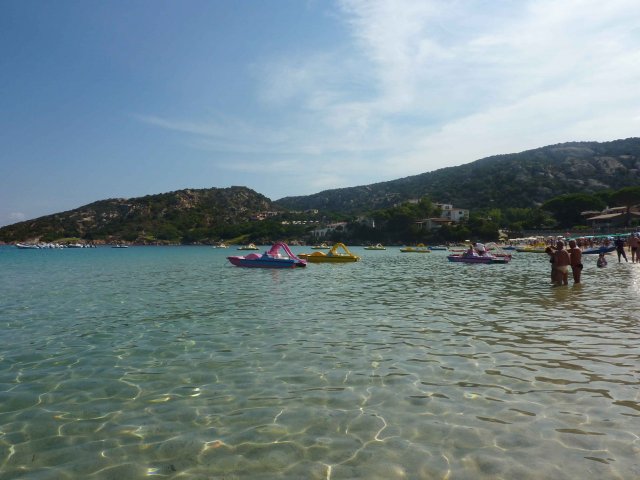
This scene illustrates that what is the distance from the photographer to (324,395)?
6.56 metres

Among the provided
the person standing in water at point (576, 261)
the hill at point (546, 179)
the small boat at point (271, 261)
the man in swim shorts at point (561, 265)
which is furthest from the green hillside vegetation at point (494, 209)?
the man in swim shorts at point (561, 265)

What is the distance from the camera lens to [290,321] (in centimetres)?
1291

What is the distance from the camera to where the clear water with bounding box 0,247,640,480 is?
4.55 m

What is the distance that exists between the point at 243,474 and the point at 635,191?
114 metres

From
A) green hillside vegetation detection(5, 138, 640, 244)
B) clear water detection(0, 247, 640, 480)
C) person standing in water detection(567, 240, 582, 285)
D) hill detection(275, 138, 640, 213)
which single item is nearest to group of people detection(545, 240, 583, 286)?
person standing in water detection(567, 240, 582, 285)

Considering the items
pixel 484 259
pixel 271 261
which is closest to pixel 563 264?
pixel 484 259

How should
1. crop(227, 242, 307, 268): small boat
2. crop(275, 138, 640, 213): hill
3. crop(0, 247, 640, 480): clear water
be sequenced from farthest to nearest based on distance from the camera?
1. crop(275, 138, 640, 213): hill
2. crop(227, 242, 307, 268): small boat
3. crop(0, 247, 640, 480): clear water

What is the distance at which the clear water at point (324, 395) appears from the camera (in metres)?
4.55

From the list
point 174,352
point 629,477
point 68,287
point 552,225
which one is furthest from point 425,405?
point 552,225

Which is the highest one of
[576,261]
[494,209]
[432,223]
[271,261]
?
[494,209]

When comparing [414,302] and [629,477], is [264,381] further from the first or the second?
[414,302]

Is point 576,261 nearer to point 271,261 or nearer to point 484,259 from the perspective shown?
point 484,259

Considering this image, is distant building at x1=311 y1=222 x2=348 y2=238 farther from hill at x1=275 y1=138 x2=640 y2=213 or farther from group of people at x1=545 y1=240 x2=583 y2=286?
group of people at x1=545 y1=240 x2=583 y2=286

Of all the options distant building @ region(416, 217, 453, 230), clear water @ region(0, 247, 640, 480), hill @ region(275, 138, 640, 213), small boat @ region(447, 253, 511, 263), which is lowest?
small boat @ region(447, 253, 511, 263)
